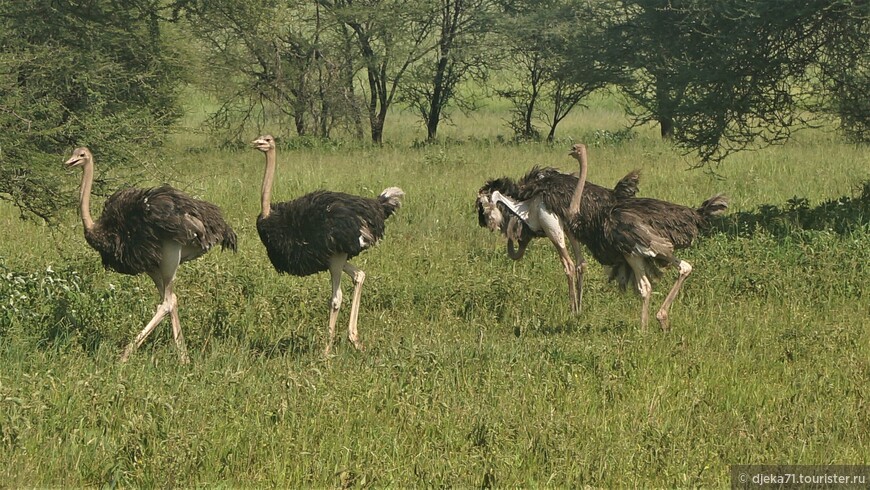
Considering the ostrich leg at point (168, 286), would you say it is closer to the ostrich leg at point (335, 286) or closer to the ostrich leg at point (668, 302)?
the ostrich leg at point (335, 286)

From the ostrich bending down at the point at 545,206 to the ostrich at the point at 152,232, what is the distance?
9.57 ft

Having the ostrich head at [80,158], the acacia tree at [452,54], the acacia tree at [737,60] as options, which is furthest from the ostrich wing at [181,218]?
the acacia tree at [452,54]

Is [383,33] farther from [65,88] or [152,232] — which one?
[152,232]

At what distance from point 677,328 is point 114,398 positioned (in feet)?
13.6

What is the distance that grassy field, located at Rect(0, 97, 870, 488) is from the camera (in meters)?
5.41

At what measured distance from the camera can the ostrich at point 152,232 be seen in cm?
774

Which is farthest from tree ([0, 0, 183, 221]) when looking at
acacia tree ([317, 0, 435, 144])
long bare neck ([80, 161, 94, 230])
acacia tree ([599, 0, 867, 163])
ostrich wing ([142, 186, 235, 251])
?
acacia tree ([317, 0, 435, 144])

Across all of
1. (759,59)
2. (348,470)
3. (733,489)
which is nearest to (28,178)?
(348,470)

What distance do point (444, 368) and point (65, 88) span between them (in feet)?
20.4

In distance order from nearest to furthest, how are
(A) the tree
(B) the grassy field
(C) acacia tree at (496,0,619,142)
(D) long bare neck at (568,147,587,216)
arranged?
1. (B) the grassy field
2. (D) long bare neck at (568,147,587,216)
3. (A) the tree
4. (C) acacia tree at (496,0,619,142)

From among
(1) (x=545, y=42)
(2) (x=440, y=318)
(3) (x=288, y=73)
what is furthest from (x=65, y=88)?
(1) (x=545, y=42)

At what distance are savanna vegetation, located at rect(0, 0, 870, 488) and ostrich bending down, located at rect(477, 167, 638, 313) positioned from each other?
33cm

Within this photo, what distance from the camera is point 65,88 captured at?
11320 mm

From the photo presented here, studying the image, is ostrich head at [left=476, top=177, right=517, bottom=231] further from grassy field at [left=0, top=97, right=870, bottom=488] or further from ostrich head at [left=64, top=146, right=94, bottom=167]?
ostrich head at [left=64, top=146, right=94, bottom=167]
